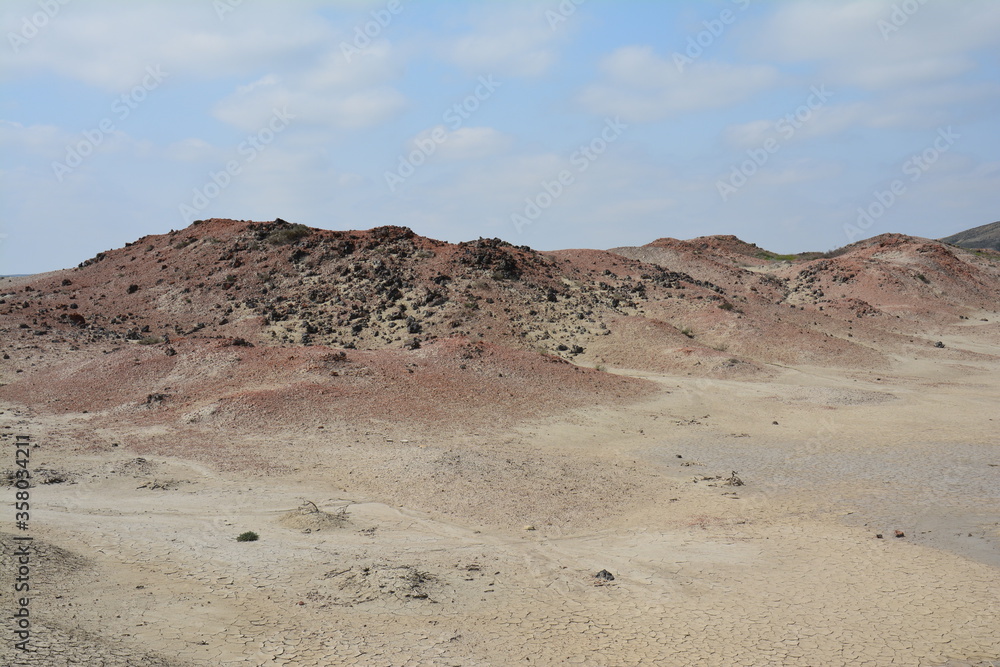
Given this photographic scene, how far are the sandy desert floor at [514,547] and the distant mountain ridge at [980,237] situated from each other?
120 meters

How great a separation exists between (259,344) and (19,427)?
538 inches

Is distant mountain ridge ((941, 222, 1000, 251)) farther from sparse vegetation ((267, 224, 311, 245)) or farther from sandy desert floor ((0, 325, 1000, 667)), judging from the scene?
sandy desert floor ((0, 325, 1000, 667))

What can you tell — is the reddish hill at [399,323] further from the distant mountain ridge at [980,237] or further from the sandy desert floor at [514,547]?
the distant mountain ridge at [980,237]

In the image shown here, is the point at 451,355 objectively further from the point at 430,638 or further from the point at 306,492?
the point at 430,638

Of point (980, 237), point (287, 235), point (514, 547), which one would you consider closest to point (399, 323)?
point (287, 235)

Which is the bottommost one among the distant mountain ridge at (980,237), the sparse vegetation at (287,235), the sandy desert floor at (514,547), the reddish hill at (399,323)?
the sandy desert floor at (514,547)

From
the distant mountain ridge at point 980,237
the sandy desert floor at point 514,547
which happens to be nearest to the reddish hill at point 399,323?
the sandy desert floor at point 514,547

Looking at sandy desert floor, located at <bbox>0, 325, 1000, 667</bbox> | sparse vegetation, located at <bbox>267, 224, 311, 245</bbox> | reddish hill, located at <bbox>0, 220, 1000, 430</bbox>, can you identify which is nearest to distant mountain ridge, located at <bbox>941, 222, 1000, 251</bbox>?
reddish hill, located at <bbox>0, 220, 1000, 430</bbox>

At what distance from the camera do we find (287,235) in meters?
42.7

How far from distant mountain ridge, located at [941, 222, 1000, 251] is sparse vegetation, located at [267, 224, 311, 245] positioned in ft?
369

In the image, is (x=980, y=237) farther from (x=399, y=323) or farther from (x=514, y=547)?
(x=514, y=547)

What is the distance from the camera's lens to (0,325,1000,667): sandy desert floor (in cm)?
826

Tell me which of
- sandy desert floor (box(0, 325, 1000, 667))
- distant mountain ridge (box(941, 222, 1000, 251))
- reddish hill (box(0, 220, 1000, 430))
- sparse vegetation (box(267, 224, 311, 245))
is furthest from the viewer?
distant mountain ridge (box(941, 222, 1000, 251))

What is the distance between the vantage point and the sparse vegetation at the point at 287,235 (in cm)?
4259
